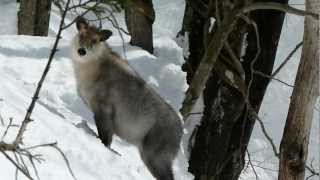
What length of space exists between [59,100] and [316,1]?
11.5 feet

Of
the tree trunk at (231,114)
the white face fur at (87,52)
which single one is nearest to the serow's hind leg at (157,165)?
the white face fur at (87,52)

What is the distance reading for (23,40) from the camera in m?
9.89

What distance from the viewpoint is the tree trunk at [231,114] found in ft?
27.1

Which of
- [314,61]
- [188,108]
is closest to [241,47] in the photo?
[188,108]

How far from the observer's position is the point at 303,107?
20.5ft

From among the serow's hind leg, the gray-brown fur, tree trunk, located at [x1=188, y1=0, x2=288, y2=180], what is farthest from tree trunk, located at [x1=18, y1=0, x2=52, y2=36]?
the serow's hind leg

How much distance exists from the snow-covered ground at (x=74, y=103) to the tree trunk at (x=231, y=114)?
30 cm

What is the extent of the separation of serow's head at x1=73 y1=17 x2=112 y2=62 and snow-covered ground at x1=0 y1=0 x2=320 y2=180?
0.61m

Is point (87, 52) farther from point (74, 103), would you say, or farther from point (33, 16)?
point (33, 16)

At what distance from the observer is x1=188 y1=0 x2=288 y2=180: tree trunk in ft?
27.1

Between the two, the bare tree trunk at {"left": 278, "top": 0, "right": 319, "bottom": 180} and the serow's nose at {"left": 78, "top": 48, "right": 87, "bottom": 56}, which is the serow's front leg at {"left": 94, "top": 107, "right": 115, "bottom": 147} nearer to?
the serow's nose at {"left": 78, "top": 48, "right": 87, "bottom": 56}

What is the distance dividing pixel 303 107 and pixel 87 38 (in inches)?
78.9

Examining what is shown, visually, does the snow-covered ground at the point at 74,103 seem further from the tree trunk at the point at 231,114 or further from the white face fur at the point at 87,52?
the white face fur at the point at 87,52

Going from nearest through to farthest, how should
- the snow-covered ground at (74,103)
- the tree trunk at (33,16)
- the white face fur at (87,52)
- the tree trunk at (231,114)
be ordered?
the snow-covered ground at (74,103), the white face fur at (87,52), the tree trunk at (231,114), the tree trunk at (33,16)
